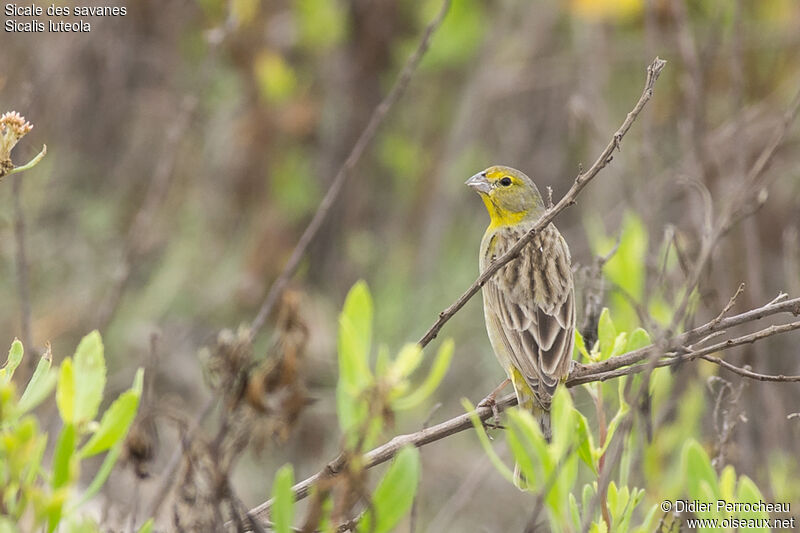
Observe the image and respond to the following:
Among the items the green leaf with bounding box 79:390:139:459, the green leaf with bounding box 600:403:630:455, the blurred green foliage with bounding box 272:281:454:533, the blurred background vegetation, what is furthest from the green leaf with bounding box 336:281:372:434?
the blurred background vegetation

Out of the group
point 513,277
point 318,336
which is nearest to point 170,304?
point 318,336

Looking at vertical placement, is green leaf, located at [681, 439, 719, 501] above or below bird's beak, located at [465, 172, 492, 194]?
below

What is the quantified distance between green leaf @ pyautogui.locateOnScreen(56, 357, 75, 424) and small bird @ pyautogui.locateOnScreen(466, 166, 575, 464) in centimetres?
171

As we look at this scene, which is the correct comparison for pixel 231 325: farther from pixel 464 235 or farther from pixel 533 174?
pixel 533 174

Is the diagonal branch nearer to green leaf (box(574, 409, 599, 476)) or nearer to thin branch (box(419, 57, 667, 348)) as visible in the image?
thin branch (box(419, 57, 667, 348))

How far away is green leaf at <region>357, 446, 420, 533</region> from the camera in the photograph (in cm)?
167

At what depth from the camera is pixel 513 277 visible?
399cm

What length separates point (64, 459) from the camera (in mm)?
1697

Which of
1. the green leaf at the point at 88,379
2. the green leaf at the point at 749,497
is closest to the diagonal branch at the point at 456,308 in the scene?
the green leaf at the point at 88,379

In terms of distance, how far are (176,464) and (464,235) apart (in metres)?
5.68

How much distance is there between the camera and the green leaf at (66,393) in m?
1.77

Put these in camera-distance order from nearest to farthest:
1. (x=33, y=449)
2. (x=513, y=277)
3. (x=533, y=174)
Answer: (x=33, y=449), (x=513, y=277), (x=533, y=174)

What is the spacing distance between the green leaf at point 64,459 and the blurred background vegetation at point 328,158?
470 centimetres

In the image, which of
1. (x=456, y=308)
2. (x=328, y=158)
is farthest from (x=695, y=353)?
(x=328, y=158)
